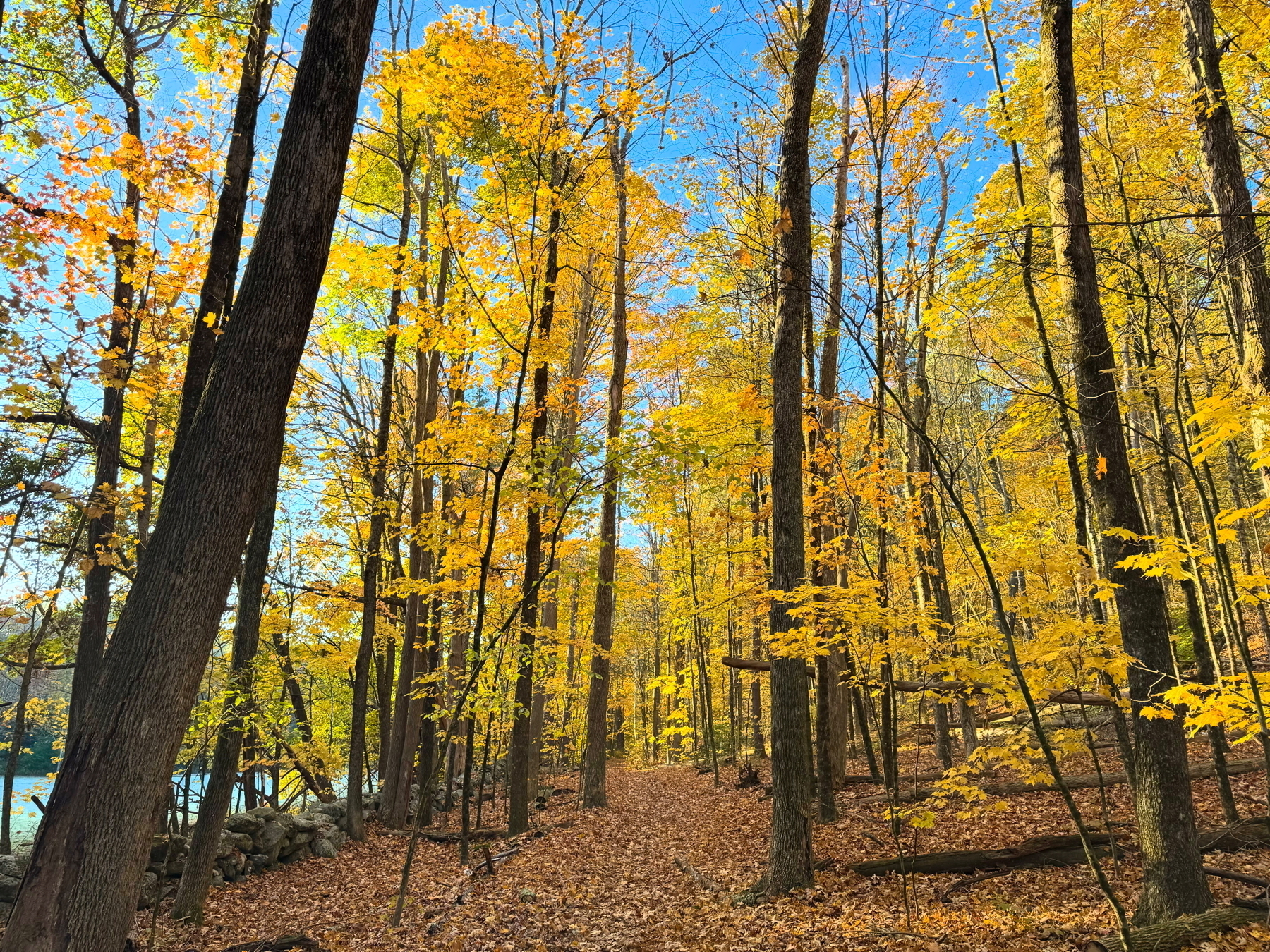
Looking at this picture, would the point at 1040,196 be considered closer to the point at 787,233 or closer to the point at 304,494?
the point at 787,233

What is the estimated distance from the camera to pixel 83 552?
7773 mm

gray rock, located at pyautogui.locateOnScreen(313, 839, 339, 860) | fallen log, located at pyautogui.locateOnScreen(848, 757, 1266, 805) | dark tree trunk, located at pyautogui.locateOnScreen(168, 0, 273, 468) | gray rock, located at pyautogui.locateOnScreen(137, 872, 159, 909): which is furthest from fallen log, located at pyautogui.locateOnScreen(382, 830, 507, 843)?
dark tree trunk, located at pyautogui.locateOnScreen(168, 0, 273, 468)

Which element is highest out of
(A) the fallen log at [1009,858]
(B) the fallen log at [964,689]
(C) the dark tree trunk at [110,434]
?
(C) the dark tree trunk at [110,434]

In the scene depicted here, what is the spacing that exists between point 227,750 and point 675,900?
523 cm

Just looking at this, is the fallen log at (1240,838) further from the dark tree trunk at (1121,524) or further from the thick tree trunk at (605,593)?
the thick tree trunk at (605,593)

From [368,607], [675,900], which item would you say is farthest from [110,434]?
[675,900]

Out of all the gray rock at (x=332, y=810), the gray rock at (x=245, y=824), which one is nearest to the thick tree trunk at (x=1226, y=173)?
the gray rock at (x=245, y=824)

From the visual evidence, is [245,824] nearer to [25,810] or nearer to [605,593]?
[605,593]

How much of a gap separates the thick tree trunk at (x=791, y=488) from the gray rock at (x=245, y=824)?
26.4 feet

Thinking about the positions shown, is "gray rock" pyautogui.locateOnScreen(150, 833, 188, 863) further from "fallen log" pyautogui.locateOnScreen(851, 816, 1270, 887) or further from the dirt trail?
"fallen log" pyautogui.locateOnScreen(851, 816, 1270, 887)

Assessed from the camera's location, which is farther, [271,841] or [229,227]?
[271,841]

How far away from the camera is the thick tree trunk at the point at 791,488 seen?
222 inches

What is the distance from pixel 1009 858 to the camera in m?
5.88

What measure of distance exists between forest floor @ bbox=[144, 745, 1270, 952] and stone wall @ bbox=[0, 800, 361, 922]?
274 mm
